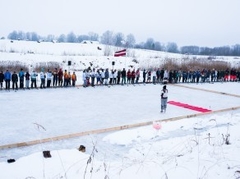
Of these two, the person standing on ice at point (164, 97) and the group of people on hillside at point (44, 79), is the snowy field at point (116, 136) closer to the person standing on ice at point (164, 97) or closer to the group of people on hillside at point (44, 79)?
the person standing on ice at point (164, 97)

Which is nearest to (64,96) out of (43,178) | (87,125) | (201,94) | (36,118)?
(36,118)

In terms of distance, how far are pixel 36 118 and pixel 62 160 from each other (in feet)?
18.4

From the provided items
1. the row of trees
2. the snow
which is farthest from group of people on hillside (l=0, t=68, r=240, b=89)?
the row of trees

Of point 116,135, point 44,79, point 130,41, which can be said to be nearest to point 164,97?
point 116,135

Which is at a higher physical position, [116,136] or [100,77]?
[100,77]

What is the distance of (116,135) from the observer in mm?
9445

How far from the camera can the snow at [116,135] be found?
17.0 feet

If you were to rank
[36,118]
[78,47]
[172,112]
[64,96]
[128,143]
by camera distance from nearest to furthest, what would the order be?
1. [128,143]
2. [36,118]
3. [172,112]
4. [64,96]
5. [78,47]

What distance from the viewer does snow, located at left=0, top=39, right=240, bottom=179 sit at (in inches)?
204

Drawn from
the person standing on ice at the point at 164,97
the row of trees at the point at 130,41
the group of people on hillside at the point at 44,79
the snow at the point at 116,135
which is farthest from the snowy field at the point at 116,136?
the row of trees at the point at 130,41

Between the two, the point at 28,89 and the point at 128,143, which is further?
the point at 28,89

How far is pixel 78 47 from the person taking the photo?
6606cm

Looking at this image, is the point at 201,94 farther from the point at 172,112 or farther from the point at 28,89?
the point at 28,89

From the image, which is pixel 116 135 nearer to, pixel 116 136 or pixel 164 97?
pixel 116 136
